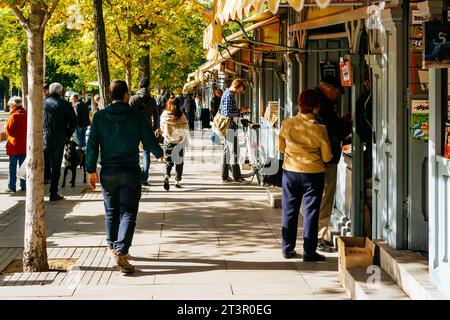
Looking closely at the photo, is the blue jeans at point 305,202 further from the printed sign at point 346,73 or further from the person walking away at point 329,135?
the printed sign at point 346,73

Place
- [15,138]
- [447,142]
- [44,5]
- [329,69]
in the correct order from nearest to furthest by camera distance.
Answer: [447,142] < [44,5] < [329,69] < [15,138]

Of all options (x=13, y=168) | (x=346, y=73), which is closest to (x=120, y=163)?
(x=346, y=73)

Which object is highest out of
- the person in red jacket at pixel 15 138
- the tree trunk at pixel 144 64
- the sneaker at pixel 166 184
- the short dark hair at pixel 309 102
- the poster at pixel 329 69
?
the tree trunk at pixel 144 64

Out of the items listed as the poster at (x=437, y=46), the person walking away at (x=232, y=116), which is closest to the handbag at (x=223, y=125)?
the person walking away at (x=232, y=116)

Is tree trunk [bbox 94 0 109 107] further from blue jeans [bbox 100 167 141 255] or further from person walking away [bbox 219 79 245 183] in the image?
blue jeans [bbox 100 167 141 255]

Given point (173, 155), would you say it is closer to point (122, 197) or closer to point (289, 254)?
point (289, 254)

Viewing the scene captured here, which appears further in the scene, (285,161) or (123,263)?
(285,161)

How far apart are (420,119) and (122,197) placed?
2.89 metres

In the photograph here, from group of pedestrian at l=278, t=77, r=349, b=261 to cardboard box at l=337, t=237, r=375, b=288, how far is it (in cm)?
77

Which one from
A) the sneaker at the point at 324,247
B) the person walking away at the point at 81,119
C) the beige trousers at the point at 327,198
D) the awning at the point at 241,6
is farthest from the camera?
the person walking away at the point at 81,119

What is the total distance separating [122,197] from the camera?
28.2 ft

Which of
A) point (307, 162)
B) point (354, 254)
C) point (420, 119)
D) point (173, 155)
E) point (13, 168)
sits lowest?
point (354, 254)

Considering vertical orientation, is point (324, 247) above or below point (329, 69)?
below

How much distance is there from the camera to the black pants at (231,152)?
16828mm
